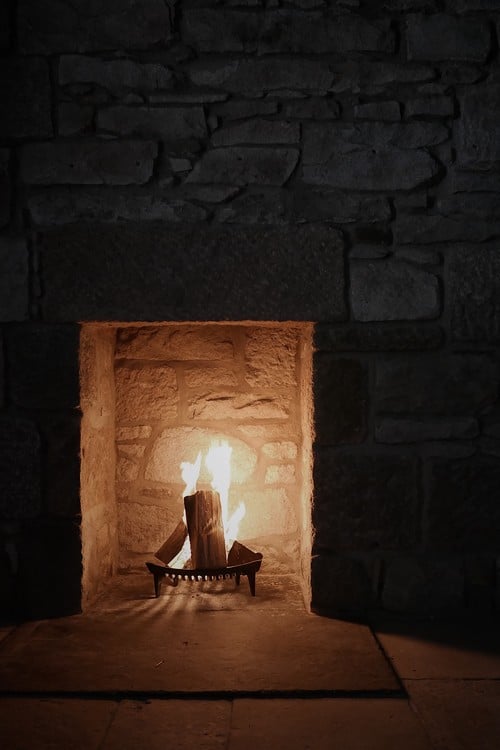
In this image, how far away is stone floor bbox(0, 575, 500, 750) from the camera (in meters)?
1.75

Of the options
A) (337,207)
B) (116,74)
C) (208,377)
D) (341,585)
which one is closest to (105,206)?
(116,74)

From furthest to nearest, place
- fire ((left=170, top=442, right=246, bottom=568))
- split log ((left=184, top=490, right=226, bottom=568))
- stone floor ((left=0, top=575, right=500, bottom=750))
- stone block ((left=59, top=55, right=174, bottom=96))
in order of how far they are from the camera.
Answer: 1. fire ((left=170, top=442, right=246, bottom=568))
2. split log ((left=184, top=490, right=226, bottom=568))
3. stone block ((left=59, top=55, right=174, bottom=96))
4. stone floor ((left=0, top=575, right=500, bottom=750))

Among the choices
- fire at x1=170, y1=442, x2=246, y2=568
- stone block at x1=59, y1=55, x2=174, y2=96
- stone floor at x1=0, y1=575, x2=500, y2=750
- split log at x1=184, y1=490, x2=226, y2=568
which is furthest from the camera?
fire at x1=170, y1=442, x2=246, y2=568

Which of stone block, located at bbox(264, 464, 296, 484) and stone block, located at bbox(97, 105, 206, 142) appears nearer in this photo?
stone block, located at bbox(97, 105, 206, 142)

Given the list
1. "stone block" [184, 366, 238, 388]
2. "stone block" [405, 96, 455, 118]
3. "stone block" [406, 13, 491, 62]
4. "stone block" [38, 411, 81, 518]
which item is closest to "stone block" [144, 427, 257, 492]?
"stone block" [184, 366, 238, 388]

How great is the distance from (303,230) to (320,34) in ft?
2.47

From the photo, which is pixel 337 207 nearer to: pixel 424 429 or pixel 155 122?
pixel 155 122

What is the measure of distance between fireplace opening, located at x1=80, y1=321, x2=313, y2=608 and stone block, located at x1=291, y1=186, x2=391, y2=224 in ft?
2.44

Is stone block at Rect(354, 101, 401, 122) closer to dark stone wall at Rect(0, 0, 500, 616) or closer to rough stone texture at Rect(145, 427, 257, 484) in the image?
dark stone wall at Rect(0, 0, 500, 616)

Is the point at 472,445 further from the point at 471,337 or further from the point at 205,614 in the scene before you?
the point at 205,614

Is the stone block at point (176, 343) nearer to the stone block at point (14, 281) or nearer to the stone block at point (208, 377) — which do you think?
the stone block at point (208, 377)

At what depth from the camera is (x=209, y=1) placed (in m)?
2.56

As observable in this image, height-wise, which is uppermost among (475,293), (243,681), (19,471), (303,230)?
(303,230)

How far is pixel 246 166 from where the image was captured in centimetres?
257
